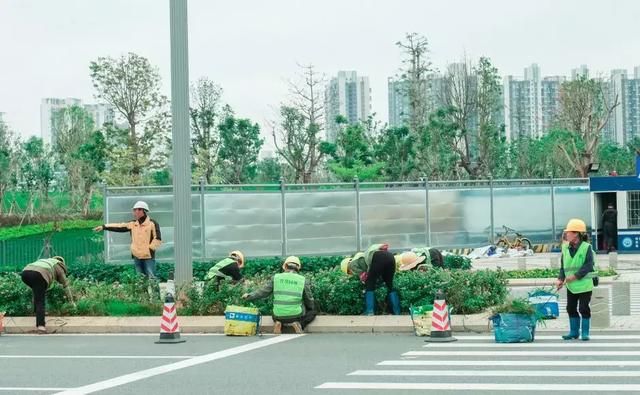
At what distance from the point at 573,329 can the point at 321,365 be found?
4305 millimetres

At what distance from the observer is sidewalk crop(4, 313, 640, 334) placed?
17.0m

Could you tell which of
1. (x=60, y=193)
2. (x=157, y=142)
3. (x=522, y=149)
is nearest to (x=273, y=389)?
(x=157, y=142)

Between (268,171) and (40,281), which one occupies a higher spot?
(268,171)

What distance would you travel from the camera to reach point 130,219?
2905 centimetres

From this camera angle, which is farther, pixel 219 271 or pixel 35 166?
pixel 35 166

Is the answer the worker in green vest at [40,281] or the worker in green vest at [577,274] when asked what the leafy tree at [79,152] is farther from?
the worker in green vest at [577,274]

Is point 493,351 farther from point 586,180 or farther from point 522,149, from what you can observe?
point 522,149

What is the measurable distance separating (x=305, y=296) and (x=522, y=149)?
5125 cm

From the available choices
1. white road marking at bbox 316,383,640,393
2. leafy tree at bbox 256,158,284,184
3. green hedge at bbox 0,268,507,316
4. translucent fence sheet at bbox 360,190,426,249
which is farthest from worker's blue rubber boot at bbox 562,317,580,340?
leafy tree at bbox 256,158,284,184

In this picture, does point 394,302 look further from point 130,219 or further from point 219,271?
point 130,219

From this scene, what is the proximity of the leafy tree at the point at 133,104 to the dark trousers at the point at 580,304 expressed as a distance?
34.7 metres

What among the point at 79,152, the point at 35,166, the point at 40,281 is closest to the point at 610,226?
the point at 40,281

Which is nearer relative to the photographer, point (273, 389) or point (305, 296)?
point (273, 389)

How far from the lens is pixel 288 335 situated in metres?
17.1
